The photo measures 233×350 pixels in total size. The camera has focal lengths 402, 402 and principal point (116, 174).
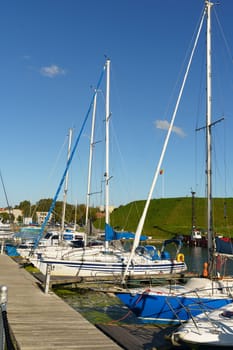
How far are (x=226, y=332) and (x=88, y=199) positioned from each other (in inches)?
929

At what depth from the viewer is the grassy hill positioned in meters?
106

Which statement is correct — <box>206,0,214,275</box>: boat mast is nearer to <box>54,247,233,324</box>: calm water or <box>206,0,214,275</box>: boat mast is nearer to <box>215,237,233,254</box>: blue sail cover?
<box>215,237,233,254</box>: blue sail cover

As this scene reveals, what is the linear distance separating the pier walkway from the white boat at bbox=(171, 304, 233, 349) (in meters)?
2.78

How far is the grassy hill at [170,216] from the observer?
106331 millimetres

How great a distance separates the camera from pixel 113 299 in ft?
74.4

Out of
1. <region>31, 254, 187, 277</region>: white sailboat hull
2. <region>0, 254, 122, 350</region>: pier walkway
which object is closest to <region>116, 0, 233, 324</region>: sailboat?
<region>0, 254, 122, 350</region>: pier walkway

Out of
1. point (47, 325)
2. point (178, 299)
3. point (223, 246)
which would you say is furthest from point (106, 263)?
point (47, 325)

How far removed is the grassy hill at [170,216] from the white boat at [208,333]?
3308 inches

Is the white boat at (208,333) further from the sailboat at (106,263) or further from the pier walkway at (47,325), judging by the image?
the sailboat at (106,263)

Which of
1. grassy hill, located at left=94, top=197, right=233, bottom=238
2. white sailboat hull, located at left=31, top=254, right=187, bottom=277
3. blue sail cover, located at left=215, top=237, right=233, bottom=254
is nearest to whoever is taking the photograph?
blue sail cover, located at left=215, top=237, right=233, bottom=254

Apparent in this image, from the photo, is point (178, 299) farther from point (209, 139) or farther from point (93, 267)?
point (93, 267)

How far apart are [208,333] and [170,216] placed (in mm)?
112305

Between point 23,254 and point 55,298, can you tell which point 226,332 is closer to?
point 55,298

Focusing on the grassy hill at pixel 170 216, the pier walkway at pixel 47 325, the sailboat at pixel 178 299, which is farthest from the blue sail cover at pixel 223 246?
the grassy hill at pixel 170 216
